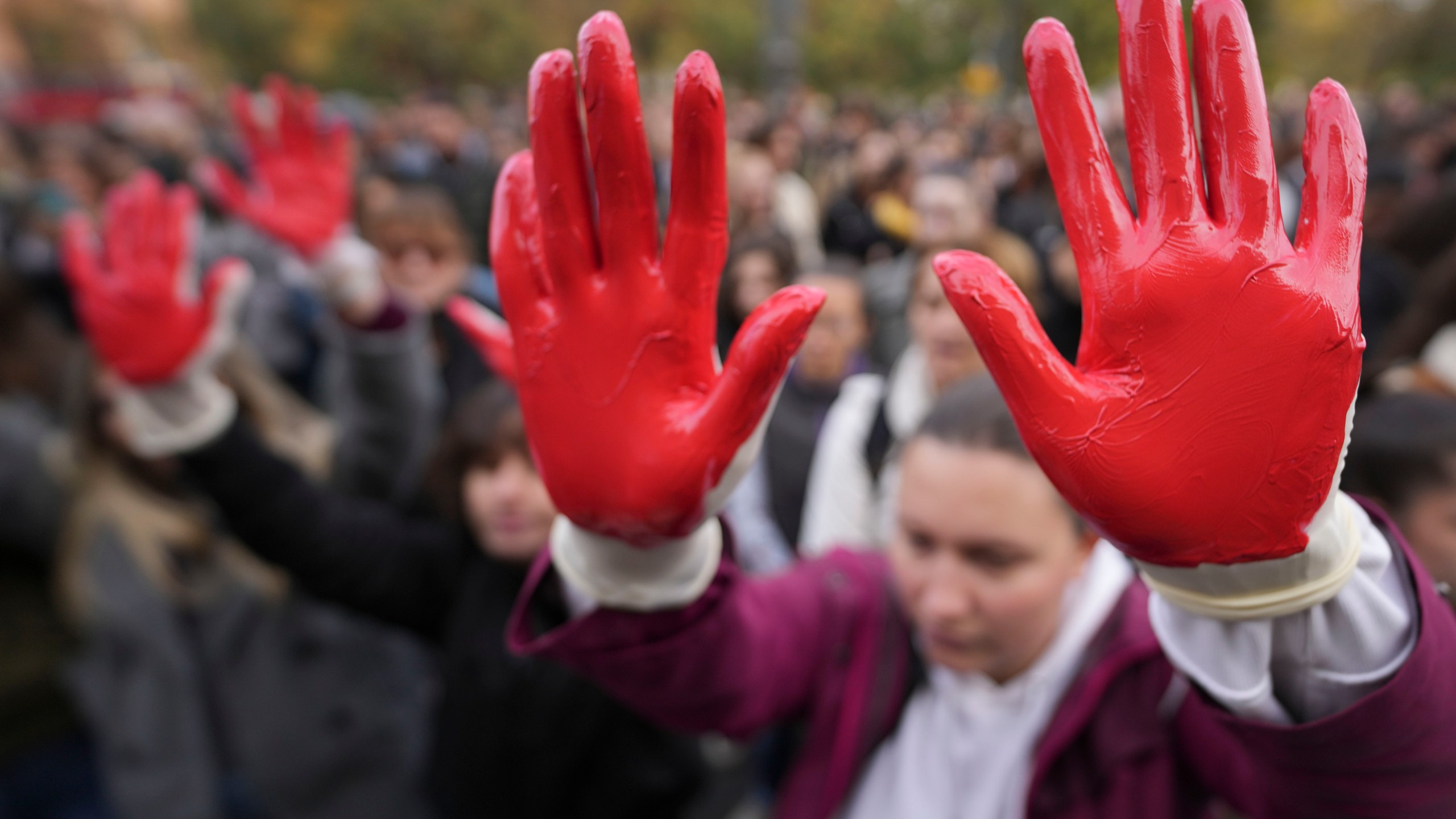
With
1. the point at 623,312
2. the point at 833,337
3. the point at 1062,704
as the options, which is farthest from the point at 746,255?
the point at 623,312

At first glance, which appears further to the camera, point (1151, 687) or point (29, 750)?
point (29, 750)

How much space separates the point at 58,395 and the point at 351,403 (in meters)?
1.31

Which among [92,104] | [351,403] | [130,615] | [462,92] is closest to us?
[130,615]

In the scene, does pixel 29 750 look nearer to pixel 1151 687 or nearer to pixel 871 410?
pixel 871 410

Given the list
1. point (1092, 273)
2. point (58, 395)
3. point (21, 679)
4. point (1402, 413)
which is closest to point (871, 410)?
point (1402, 413)

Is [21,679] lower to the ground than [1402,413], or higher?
lower

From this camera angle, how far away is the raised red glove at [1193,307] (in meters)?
0.71

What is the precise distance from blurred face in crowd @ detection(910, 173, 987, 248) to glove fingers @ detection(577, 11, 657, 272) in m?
2.62

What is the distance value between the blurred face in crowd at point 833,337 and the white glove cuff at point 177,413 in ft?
5.15

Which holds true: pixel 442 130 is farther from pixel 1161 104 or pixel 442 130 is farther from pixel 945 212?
pixel 1161 104

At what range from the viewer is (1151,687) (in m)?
1.13

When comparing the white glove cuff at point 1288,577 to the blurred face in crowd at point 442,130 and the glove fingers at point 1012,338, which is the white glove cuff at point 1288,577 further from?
the blurred face in crowd at point 442,130

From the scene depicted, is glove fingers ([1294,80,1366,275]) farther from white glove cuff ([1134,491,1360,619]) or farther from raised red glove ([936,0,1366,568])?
white glove cuff ([1134,491,1360,619])

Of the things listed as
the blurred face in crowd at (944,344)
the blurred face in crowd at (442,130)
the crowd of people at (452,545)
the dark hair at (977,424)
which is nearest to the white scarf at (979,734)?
the crowd of people at (452,545)
